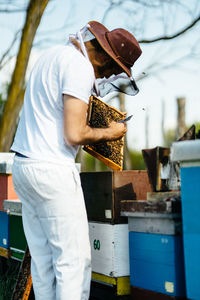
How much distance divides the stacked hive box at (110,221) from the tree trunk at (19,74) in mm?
4731

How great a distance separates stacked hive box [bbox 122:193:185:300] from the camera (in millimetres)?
1986

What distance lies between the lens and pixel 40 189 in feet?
6.05

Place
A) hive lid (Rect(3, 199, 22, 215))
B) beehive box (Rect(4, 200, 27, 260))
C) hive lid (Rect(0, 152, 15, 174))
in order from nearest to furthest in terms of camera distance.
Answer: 1. hive lid (Rect(3, 199, 22, 215))
2. beehive box (Rect(4, 200, 27, 260))
3. hive lid (Rect(0, 152, 15, 174))

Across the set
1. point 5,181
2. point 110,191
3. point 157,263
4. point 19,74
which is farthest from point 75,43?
point 19,74

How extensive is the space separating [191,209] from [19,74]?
5.70 meters

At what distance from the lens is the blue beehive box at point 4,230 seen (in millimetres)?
3408

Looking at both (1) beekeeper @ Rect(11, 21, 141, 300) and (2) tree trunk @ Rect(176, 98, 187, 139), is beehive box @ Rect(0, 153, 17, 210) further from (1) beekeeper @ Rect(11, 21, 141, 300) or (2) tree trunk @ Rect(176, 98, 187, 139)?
(2) tree trunk @ Rect(176, 98, 187, 139)

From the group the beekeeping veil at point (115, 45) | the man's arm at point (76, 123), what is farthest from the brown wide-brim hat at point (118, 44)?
the man's arm at point (76, 123)

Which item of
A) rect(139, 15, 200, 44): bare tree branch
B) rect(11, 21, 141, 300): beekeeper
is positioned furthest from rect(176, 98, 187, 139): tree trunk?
rect(11, 21, 141, 300): beekeeper

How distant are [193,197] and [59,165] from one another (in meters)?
0.65

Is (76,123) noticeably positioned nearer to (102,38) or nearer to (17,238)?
(102,38)

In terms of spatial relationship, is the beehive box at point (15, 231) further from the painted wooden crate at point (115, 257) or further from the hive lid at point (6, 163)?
the painted wooden crate at point (115, 257)

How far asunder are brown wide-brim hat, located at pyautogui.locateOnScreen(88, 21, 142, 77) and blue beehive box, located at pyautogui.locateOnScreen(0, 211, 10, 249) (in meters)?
1.91

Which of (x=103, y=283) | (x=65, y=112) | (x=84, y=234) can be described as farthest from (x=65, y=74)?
(x=103, y=283)
